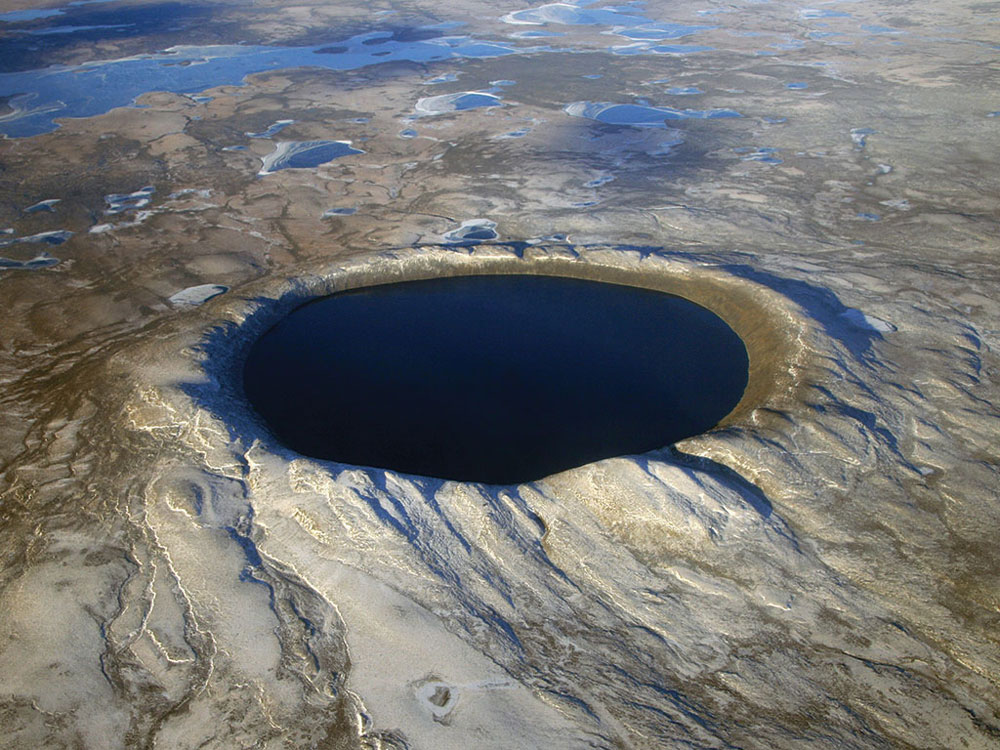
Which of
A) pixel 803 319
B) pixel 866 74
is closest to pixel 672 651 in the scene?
pixel 803 319

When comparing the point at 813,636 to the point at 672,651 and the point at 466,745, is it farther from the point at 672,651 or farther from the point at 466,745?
the point at 466,745

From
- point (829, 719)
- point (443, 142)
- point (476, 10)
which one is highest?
point (476, 10)

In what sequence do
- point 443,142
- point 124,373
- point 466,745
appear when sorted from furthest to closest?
point 443,142 < point 124,373 < point 466,745

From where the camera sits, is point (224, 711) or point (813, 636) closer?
point (224, 711)

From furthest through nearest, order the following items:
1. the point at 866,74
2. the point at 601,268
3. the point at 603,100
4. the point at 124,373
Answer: the point at 866,74 → the point at 603,100 → the point at 601,268 → the point at 124,373

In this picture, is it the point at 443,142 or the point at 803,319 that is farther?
the point at 443,142

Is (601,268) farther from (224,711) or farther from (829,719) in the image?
(224,711)

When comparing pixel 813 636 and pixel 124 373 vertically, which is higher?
pixel 124 373

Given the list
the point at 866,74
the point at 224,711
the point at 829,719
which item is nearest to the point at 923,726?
the point at 829,719

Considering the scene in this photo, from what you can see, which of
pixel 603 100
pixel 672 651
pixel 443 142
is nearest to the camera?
pixel 672 651
